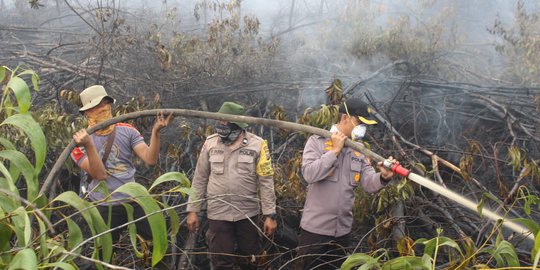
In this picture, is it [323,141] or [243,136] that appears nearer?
[323,141]

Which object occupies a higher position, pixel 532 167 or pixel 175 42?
pixel 175 42

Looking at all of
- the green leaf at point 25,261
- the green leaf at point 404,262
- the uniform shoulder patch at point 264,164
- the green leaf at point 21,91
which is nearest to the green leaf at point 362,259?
the green leaf at point 404,262

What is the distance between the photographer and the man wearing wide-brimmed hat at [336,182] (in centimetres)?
307

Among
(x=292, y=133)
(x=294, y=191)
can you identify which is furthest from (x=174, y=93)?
(x=294, y=191)

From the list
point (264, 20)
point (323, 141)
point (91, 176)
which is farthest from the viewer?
point (264, 20)

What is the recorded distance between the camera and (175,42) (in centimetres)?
610

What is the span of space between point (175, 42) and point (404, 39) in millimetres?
3126

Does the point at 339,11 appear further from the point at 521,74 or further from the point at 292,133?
the point at 292,133

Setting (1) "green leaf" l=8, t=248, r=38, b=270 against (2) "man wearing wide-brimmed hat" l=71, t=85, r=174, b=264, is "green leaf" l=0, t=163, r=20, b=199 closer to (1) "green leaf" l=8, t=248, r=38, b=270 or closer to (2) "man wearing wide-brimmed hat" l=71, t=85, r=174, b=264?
(1) "green leaf" l=8, t=248, r=38, b=270

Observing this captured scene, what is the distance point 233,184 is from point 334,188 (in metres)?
0.69

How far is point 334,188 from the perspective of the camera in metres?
3.15

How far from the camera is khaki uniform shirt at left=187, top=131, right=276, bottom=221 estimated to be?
3430mm

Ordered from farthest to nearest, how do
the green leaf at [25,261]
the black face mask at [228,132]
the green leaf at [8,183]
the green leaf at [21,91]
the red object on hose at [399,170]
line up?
the black face mask at [228,132] < the red object on hose at [399,170] < the green leaf at [21,91] < the green leaf at [8,183] < the green leaf at [25,261]

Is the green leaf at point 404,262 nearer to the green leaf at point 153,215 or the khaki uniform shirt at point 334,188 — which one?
the green leaf at point 153,215
